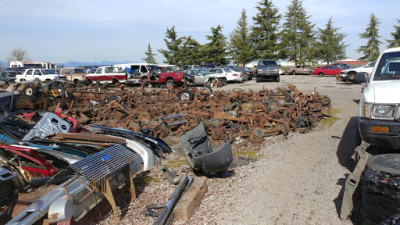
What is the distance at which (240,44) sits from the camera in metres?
45.0

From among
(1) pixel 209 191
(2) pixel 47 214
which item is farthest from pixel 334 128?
(2) pixel 47 214

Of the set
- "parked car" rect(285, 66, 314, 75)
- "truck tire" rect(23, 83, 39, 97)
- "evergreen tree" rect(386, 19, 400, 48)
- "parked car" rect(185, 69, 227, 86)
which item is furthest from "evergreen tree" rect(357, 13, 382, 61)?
"truck tire" rect(23, 83, 39, 97)

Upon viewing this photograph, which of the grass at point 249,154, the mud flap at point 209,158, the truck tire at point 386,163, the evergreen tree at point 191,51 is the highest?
the evergreen tree at point 191,51

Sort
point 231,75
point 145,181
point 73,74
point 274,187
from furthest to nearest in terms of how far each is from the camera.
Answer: point 73,74, point 231,75, point 145,181, point 274,187

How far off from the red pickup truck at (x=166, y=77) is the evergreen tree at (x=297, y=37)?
90.2ft

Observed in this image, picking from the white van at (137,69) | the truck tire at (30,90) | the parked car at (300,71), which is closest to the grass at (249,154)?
the truck tire at (30,90)

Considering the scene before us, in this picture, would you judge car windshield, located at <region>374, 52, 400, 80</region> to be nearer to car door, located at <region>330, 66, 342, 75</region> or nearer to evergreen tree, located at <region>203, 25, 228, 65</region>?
car door, located at <region>330, 66, 342, 75</region>

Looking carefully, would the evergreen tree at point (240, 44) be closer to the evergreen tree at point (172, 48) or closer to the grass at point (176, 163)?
the evergreen tree at point (172, 48)

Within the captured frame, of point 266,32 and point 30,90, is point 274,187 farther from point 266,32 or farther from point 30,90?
point 266,32

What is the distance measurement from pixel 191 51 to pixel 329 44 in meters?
21.0

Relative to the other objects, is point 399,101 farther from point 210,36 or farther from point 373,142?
point 210,36

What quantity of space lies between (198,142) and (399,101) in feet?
12.0

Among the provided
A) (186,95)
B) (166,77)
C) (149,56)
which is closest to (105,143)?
(186,95)

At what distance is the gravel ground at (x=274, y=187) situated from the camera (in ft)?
12.9
